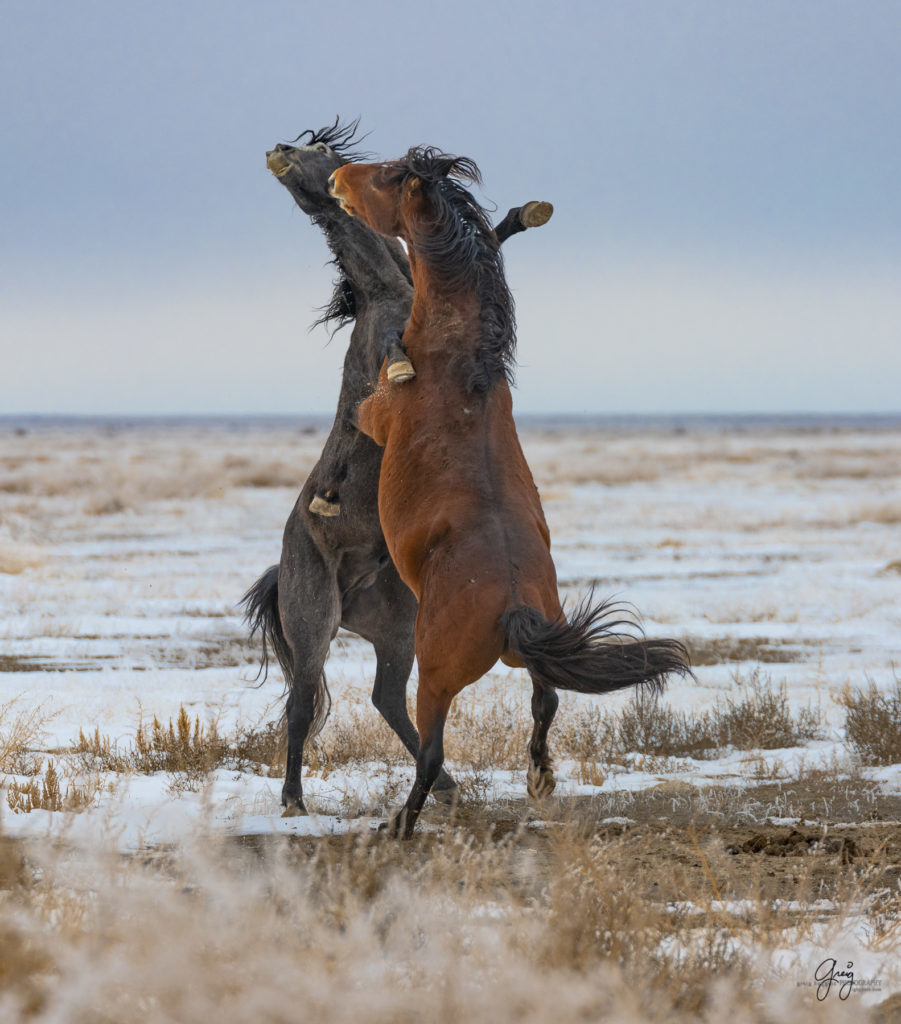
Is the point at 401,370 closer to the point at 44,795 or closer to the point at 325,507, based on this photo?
the point at 325,507

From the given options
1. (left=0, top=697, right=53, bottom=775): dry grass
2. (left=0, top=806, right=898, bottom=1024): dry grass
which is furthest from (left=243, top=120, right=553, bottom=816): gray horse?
(left=0, top=806, right=898, bottom=1024): dry grass

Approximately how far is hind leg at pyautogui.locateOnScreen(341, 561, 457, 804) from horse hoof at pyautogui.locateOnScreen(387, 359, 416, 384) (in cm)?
145

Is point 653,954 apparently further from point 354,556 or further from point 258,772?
point 258,772

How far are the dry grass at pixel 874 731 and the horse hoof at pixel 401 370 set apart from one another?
13.2ft

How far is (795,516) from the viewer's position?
25750 mm

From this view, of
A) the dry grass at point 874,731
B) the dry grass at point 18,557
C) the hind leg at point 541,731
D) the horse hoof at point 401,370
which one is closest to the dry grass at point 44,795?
the hind leg at point 541,731

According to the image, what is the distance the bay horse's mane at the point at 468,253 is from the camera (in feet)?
16.2

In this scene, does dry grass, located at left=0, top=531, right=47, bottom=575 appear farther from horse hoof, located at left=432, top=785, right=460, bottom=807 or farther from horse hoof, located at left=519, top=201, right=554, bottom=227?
horse hoof, located at left=519, top=201, right=554, bottom=227

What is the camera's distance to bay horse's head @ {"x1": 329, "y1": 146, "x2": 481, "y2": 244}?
5051 millimetres

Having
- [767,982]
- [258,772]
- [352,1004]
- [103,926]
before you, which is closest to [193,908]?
[103,926]

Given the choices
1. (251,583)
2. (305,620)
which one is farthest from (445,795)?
(251,583)

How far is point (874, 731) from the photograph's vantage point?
23.6ft

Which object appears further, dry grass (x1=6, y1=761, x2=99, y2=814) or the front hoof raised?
dry grass (x1=6, y1=761, x2=99, y2=814)

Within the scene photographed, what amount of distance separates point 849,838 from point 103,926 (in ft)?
A: 11.5
